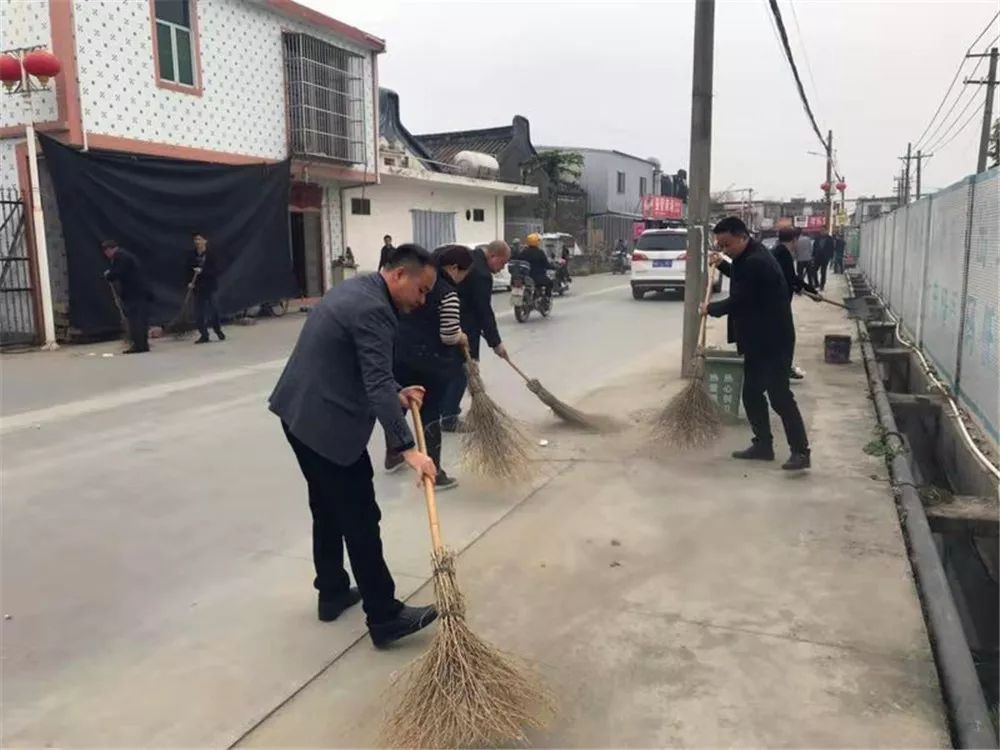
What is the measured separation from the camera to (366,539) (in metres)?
3.28

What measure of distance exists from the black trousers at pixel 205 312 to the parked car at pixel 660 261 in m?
9.83

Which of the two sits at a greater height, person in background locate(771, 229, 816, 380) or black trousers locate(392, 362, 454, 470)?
person in background locate(771, 229, 816, 380)

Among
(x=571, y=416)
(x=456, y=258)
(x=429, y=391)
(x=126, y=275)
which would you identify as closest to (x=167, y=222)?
(x=126, y=275)

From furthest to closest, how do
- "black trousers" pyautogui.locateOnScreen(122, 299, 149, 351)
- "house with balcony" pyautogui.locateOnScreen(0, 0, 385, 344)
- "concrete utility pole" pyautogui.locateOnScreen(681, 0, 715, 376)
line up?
1. "house with balcony" pyautogui.locateOnScreen(0, 0, 385, 344)
2. "black trousers" pyautogui.locateOnScreen(122, 299, 149, 351)
3. "concrete utility pole" pyautogui.locateOnScreen(681, 0, 715, 376)

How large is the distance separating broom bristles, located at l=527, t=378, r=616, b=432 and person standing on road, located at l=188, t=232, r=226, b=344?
24.9ft

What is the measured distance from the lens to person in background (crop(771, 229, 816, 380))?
7.43 m

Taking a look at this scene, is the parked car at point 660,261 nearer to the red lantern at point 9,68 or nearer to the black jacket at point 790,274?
the black jacket at point 790,274

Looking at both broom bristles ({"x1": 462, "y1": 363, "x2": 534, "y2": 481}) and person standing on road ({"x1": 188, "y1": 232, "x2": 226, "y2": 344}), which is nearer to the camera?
broom bristles ({"x1": 462, "y1": 363, "x2": 534, "y2": 481})

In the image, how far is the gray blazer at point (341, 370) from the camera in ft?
10.0

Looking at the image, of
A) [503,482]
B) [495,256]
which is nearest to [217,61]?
[495,256]

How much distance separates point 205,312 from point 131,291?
164cm

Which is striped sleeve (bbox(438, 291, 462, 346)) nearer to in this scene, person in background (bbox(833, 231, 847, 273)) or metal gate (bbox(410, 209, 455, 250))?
metal gate (bbox(410, 209, 455, 250))

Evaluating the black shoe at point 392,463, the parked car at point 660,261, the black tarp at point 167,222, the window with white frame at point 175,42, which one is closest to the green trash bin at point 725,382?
the black shoe at point 392,463

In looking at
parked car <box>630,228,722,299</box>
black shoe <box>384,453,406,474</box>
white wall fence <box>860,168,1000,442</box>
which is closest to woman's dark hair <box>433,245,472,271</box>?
black shoe <box>384,453,406,474</box>
